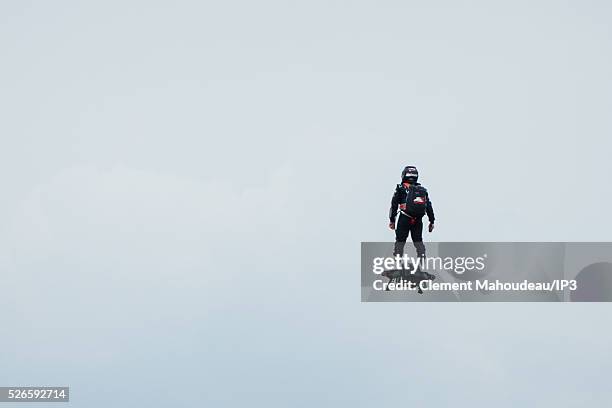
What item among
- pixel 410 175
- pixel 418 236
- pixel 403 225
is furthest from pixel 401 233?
pixel 410 175

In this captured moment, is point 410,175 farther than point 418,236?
No

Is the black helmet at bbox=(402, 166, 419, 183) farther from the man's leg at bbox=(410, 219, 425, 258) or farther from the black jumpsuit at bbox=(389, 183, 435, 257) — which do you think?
the man's leg at bbox=(410, 219, 425, 258)

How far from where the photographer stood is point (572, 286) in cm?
3125

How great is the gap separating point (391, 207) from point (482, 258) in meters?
3.92

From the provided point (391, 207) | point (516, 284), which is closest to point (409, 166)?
point (391, 207)

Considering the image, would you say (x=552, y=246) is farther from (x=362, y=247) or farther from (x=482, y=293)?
(x=362, y=247)

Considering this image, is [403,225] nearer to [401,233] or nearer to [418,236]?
[401,233]

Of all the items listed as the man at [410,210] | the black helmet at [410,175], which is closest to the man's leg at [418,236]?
the man at [410,210]

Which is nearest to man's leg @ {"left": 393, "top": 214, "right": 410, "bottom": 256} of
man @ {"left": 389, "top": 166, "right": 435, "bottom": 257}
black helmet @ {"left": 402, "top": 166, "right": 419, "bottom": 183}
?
man @ {"left": 389, "top": 166, "right": 435, "bottom": 257}

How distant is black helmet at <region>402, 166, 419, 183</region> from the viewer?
2962 cm

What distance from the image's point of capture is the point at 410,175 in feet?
97.1

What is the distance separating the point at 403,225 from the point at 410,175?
5.96 feet

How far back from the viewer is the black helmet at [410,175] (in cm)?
2962

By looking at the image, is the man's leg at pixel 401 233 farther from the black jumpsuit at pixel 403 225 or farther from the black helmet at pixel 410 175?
the black helmet at pixel 410 175
